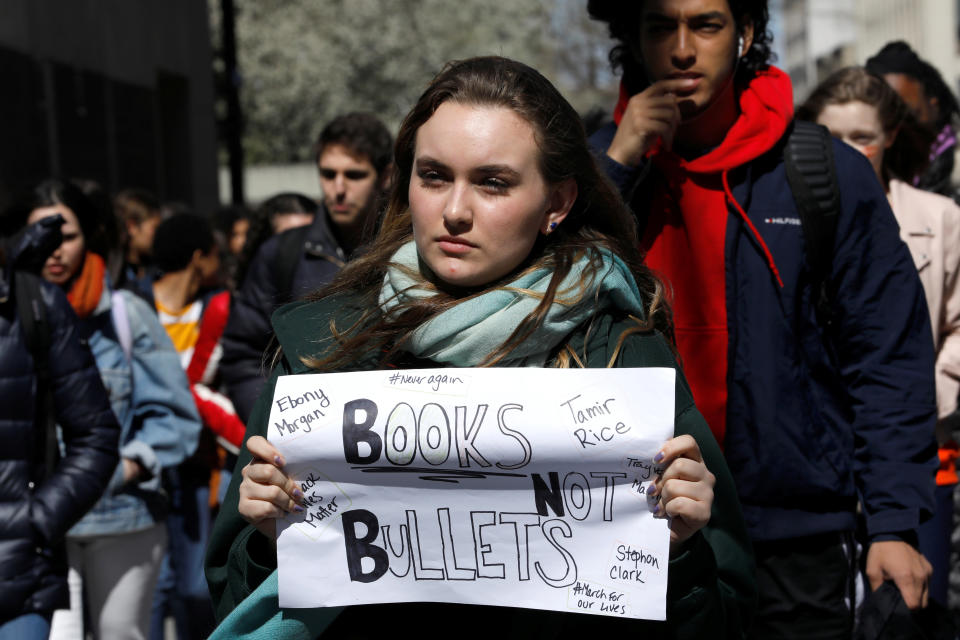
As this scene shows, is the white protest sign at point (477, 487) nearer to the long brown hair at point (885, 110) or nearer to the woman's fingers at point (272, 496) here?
the woman's fingers at point (272, 496)

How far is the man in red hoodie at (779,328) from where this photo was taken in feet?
10.9

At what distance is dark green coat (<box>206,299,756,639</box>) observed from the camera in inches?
94.5

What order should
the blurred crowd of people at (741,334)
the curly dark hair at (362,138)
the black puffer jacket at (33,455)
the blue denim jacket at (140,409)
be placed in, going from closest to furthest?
the blurred crowd of people at (741,334), the black puffer jacket at (33,455), the blue denim jacket at (140,409), the curly dark hair at (362,138)

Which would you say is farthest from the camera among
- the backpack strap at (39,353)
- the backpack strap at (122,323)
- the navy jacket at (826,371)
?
the backpack strap at (122,323)

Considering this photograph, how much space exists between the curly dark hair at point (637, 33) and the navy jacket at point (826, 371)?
34cm

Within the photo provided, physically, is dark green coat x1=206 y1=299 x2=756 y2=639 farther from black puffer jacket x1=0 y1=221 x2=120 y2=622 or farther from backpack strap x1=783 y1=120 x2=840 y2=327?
black puffer jacket x1=0 y1=221 x2=120 y2=622

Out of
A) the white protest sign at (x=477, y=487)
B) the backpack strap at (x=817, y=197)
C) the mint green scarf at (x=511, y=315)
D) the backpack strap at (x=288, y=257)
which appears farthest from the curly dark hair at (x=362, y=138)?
the white protest sign at (x=477, y=487)

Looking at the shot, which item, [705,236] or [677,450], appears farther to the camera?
[705,236]

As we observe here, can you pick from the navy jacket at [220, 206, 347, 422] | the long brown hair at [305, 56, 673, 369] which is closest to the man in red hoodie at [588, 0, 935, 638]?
the long brown hair at [305, 56, 673, 369]

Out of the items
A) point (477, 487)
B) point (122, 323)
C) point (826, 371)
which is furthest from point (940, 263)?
point (122, 323)

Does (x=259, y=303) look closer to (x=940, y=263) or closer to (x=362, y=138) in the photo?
(x=362, y=138)

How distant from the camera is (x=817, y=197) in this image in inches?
131

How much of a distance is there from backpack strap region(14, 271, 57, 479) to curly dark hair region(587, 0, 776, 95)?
73.0 inches

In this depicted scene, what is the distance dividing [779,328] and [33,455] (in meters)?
2.23
